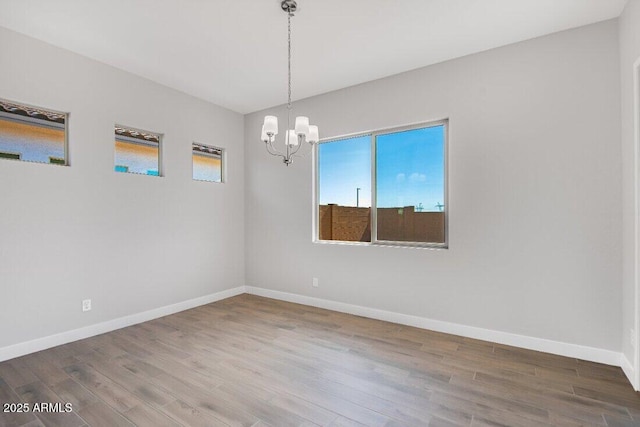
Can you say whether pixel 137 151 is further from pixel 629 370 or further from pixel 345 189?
pixel 629 370

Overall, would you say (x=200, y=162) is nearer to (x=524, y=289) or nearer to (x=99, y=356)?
(x=99, y=356)

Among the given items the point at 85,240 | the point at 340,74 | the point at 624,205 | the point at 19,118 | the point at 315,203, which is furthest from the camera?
the point at 315,203

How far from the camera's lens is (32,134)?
3041mm

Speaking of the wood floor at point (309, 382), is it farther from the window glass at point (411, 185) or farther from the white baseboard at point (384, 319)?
the window glass at point (411, 185)

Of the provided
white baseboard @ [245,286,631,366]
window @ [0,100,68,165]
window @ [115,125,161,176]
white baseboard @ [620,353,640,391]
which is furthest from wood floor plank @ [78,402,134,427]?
white baseboard @ [620,353,640,391]

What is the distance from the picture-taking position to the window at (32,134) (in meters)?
2.90

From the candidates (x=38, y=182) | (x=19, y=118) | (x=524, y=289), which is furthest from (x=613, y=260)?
(x=19, y=118)

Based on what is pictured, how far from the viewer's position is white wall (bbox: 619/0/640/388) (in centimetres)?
237

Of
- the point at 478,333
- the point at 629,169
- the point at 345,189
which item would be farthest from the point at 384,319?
the point at 629,169

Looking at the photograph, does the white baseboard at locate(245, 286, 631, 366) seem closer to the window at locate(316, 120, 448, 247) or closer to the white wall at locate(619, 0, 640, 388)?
the white wall at locate(619, 0, 640, 388)

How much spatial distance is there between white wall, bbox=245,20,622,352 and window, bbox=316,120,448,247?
0.19 metres

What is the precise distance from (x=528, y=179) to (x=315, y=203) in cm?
262

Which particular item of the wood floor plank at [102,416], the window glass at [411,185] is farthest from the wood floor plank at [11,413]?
the window glass at [411,185]

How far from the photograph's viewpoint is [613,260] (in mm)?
2684
